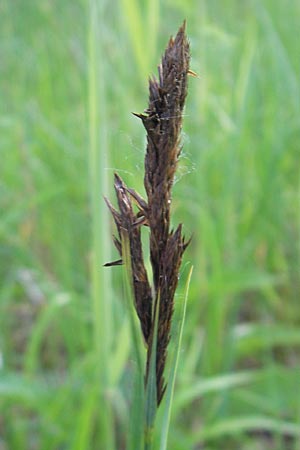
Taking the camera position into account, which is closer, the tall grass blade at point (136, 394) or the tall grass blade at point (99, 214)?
the tall grass blade at point (136, 394)

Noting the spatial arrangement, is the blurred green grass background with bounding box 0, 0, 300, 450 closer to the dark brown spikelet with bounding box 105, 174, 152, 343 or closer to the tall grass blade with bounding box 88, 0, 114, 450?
the tall grass blade with bounding box 88, 0, 114, 450

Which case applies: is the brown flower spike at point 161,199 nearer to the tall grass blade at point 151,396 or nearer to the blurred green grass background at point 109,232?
the tall grass blade at point 151,396

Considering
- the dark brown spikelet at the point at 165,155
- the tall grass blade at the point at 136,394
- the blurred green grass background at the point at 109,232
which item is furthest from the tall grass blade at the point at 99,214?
the dark brown spikelet at the point at 165,155

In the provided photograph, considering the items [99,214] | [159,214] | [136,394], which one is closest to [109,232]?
[99,214]

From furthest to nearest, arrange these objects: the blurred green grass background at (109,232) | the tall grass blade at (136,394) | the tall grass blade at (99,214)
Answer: the blurred green grass background at (109,232), the tall grass blade at (99,214), the tall grass blade at (136,394)

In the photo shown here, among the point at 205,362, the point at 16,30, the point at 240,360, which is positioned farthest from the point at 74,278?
the point at 16,30

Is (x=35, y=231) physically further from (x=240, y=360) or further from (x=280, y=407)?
(x=280, y=407)
